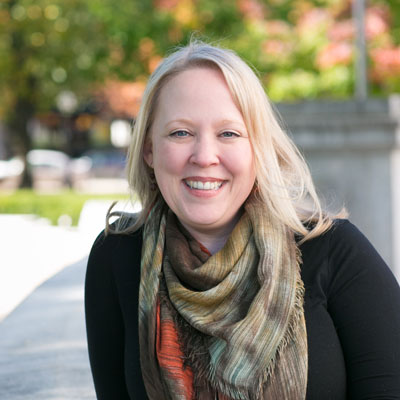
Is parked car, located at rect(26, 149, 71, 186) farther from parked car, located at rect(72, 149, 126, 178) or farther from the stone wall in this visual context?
the stone wall

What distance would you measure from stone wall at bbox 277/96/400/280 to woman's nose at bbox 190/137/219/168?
4513 millimetres

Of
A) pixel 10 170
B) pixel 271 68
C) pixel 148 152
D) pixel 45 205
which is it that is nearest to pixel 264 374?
pixel 148 152

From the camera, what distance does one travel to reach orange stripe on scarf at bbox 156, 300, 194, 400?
2080mm

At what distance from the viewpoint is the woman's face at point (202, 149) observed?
2129 mm

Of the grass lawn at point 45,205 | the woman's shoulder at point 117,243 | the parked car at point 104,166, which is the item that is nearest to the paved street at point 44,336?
the woman's shoulder at point 117,243

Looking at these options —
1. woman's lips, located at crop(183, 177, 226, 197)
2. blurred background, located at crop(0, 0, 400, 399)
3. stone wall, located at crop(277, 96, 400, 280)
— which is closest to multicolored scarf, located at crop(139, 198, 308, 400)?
woman's lips, located at crop(183, 177, 226, 197)

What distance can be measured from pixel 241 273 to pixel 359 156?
4.89 meters

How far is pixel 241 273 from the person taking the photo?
2133mm


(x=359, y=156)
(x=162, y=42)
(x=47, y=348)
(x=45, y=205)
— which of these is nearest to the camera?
(x=47, y=348)

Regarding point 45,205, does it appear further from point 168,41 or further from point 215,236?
point 215,236

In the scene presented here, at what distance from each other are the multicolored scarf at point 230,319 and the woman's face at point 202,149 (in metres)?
0.09

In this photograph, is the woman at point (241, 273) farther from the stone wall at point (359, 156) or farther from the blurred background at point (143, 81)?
the stone wall at point (359, 156)

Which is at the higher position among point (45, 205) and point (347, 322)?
point (347, 322)

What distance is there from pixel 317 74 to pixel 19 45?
8.49 metres
